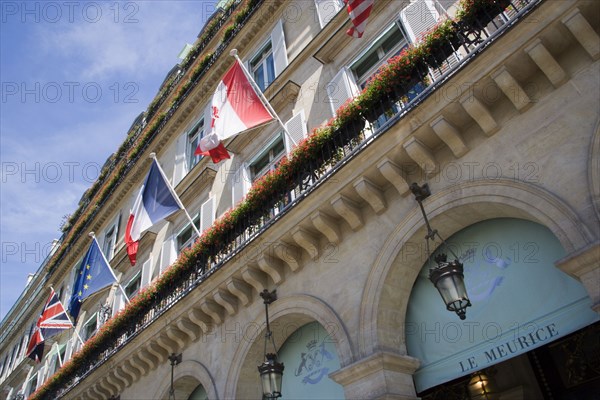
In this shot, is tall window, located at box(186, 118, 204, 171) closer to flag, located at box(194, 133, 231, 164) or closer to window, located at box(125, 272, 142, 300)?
window, located at box(125, 272, 142, 300)

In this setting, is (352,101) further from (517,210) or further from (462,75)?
(517,210)

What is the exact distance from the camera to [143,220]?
1277 centimetres

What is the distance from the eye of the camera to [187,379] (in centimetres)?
1095

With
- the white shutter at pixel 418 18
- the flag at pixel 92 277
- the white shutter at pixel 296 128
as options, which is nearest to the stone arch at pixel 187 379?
the flag at pixel 92 277

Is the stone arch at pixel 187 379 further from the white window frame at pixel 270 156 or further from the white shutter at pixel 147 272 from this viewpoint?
the white window frame at pixel 270 156

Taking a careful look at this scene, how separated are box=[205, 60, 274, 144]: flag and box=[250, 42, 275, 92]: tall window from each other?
3.17 m

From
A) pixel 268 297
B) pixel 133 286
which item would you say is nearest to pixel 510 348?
pixel 268 297

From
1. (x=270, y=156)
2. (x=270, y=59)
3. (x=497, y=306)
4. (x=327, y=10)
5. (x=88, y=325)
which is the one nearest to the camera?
(x=497, y=306)

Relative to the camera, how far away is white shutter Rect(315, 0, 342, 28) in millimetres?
11812

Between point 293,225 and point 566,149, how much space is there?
4.55 metres

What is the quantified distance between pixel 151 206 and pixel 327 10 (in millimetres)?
7130

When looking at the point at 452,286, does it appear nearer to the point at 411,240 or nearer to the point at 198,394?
the point at 411,240

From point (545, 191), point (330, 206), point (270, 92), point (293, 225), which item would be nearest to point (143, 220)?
point (270, 92)

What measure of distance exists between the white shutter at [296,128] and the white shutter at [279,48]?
250 centimetres
